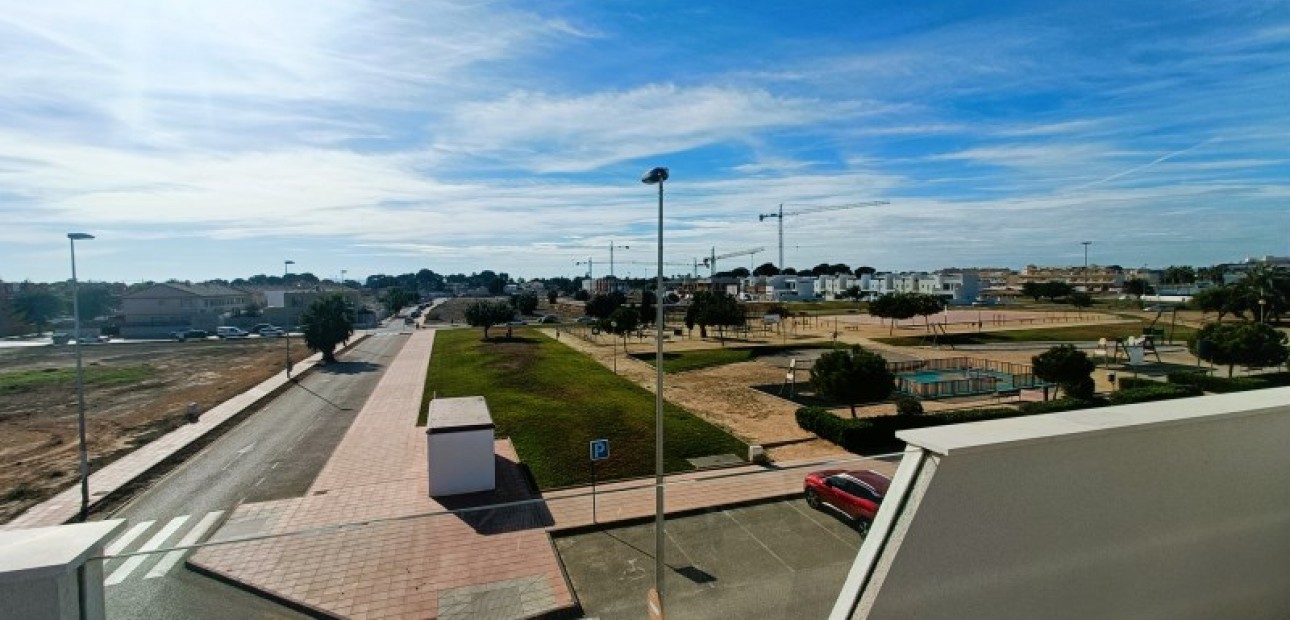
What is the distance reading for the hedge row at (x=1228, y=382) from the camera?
23.6 meters

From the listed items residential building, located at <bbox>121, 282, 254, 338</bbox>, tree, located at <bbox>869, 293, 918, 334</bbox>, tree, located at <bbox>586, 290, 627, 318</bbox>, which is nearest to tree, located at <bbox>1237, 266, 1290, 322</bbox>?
tree, located at <bbox>869, 293, 918, 334</bbox>

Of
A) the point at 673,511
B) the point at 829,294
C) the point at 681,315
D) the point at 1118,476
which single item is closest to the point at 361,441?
the point at 673,511

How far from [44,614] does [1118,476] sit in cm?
572

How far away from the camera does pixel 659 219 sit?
8.54 m

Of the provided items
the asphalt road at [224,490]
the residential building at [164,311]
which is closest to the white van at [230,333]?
the residential building at [164,311]

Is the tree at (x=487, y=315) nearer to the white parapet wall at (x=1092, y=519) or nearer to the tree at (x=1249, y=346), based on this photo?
the tree at (x=1249, y=346)

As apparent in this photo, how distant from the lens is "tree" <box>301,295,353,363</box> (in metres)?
39.1

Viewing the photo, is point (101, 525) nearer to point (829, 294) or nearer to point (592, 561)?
point (592, 561)

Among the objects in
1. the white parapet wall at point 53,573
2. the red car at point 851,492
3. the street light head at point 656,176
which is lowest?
the red car at point 851,492

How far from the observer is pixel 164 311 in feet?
212

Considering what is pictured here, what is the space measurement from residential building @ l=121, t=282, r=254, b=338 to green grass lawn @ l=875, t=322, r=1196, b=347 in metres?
66.7

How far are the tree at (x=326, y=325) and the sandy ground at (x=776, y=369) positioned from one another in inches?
605

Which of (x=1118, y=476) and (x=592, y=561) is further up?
(x=1118, y=476)

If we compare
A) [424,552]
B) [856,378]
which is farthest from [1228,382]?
[424,552]
